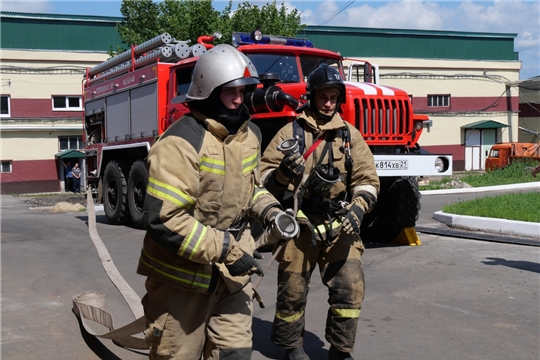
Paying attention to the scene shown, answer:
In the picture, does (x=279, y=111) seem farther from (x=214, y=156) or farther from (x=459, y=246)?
(x=214, y=156)

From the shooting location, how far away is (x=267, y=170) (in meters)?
4.72

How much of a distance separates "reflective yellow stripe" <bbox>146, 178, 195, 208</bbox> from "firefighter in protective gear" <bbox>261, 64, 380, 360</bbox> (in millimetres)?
1337

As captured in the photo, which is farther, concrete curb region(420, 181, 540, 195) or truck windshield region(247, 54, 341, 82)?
concrete curb region(420, 181, 540, 195)

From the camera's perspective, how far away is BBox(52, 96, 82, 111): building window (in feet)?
111

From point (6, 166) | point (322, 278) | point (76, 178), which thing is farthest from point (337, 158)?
point (6, 166)

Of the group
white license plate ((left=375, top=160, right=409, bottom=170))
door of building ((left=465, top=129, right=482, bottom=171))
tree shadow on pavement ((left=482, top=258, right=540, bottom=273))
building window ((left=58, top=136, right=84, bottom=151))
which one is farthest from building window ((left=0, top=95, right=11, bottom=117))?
tree shadow on pavement ((left=482, top=258, right=540, bottom=273))

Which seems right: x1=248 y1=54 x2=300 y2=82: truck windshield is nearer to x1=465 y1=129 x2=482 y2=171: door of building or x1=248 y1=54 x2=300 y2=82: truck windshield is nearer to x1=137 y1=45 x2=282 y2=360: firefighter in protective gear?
x1=137 y1=45 x2=282 y2=360: firefighter in protective gear

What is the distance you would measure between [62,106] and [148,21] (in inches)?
312

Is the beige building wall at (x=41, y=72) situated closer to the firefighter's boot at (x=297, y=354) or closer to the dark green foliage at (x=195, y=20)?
the dark green foliage at (x=195, y=20)

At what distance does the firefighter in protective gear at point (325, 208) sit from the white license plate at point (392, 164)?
13.3ft

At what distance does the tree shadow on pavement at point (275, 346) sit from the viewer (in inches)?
190

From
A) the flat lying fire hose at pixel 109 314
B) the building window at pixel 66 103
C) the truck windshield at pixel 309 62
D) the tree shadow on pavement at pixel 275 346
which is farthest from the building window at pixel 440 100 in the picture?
the tree shadow on pavement at pixel 275 346

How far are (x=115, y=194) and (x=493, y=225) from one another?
23.3 ft

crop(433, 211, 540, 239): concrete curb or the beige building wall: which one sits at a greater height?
the beige building wall
